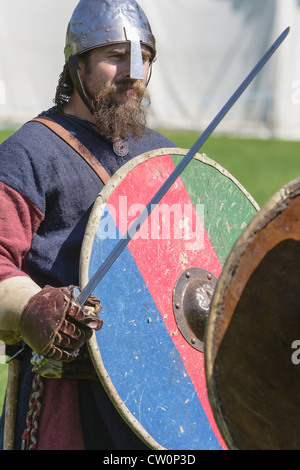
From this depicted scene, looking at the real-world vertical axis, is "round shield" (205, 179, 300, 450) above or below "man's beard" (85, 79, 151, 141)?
below

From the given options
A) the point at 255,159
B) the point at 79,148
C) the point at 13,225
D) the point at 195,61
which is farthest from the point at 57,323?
the point at 195,61

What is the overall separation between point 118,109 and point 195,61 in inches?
481

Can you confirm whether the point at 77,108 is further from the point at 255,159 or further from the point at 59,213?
the point at 255,159

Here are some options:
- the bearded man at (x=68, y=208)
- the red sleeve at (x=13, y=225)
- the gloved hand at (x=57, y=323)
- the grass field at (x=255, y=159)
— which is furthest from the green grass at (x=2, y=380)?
the grass field at (x=255, y=159)

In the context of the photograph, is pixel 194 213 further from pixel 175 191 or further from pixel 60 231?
pixel 60 231

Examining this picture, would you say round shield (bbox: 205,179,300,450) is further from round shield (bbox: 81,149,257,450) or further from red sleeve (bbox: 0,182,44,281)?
red sleeve (bbox: 0,182,44,281)

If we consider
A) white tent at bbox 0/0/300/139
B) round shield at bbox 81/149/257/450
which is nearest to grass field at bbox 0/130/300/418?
white tent at bbox 0/0/300/139

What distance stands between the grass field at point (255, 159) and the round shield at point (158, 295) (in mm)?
5388

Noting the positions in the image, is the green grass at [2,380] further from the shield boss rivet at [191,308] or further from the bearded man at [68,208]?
the shield boss rivet at [191,308]

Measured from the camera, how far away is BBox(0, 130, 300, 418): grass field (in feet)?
31.8

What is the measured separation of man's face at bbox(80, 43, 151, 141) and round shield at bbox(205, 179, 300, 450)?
0.99 metres

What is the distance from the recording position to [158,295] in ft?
9.34

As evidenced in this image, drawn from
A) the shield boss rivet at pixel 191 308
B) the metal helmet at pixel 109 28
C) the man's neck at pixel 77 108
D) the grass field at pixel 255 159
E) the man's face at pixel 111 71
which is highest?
the metal helmet at pixel 109 28

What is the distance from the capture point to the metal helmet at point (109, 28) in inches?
115
